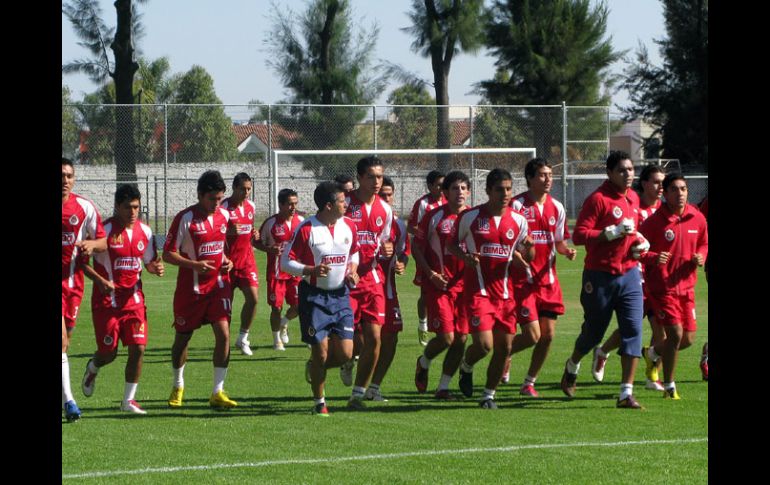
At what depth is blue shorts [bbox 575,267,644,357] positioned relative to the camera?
32.7ft

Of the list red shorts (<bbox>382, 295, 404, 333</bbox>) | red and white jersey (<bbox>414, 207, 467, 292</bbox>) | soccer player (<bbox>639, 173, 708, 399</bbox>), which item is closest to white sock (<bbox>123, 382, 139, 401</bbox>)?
red shorts (<bbox>382, 295, 404, 333</bbox>)

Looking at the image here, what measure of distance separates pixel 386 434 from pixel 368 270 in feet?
6.86

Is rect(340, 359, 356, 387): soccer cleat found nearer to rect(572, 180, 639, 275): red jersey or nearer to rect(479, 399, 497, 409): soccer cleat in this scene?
rect(479, 399, 497, 409): soccer cleat

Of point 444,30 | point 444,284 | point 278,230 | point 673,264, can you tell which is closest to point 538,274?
point 444,284

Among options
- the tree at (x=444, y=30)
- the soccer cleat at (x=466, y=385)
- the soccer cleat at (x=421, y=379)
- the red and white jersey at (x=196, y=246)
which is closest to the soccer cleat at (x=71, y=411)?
the red and white jersey at (x=196, y=246)

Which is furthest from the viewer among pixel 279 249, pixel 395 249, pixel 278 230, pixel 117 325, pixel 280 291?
pixel 280 291

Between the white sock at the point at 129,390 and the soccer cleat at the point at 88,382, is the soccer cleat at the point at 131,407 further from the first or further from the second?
the soccer cleat at the point at 88,382

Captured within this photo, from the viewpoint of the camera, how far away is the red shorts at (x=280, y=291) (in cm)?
1495

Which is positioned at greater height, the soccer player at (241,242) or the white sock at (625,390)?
the soccer player at (241,242)

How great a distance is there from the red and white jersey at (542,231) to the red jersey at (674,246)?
32.8 inches

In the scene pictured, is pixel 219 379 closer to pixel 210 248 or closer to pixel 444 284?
pixel 210 248

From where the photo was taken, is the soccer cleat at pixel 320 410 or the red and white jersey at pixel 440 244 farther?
the red and white jersey at pixel 440 244

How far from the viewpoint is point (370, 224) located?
10.7 m
